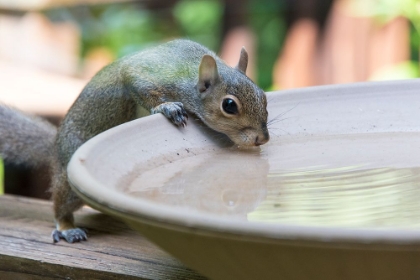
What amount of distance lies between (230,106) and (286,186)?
28.2 inches

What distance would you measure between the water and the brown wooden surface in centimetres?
21

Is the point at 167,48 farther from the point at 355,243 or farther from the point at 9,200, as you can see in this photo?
the point at 355,243

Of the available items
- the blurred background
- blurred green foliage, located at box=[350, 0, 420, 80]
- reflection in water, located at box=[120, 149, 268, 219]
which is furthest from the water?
blurred green foliage, located at box=[350, 0, 420, 80]

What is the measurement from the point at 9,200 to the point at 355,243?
1330 mm

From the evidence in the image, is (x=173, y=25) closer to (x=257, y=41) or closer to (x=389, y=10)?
(x=257, y=41)

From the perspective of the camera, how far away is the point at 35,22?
4.02 m

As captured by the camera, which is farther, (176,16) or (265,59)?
(176,16)

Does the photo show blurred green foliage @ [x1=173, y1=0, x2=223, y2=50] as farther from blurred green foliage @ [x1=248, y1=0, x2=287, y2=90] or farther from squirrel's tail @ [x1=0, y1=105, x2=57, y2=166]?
squirrel's tail @ [x1=0, y1=105, x2=57, y2=166]

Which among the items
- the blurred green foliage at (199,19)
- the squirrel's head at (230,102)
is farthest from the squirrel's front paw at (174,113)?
the blurred green foliage at (199,19)

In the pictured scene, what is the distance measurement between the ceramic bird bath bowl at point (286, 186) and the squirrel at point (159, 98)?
0.46ft

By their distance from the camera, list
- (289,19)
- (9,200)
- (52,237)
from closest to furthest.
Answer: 1. (52,237)
2. (9,200)
3. (289,19)

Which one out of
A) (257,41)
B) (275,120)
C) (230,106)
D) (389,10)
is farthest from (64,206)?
(257,41)

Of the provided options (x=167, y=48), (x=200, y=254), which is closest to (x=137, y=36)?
(x=167, y=48)

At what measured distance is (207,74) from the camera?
1.87 metres
